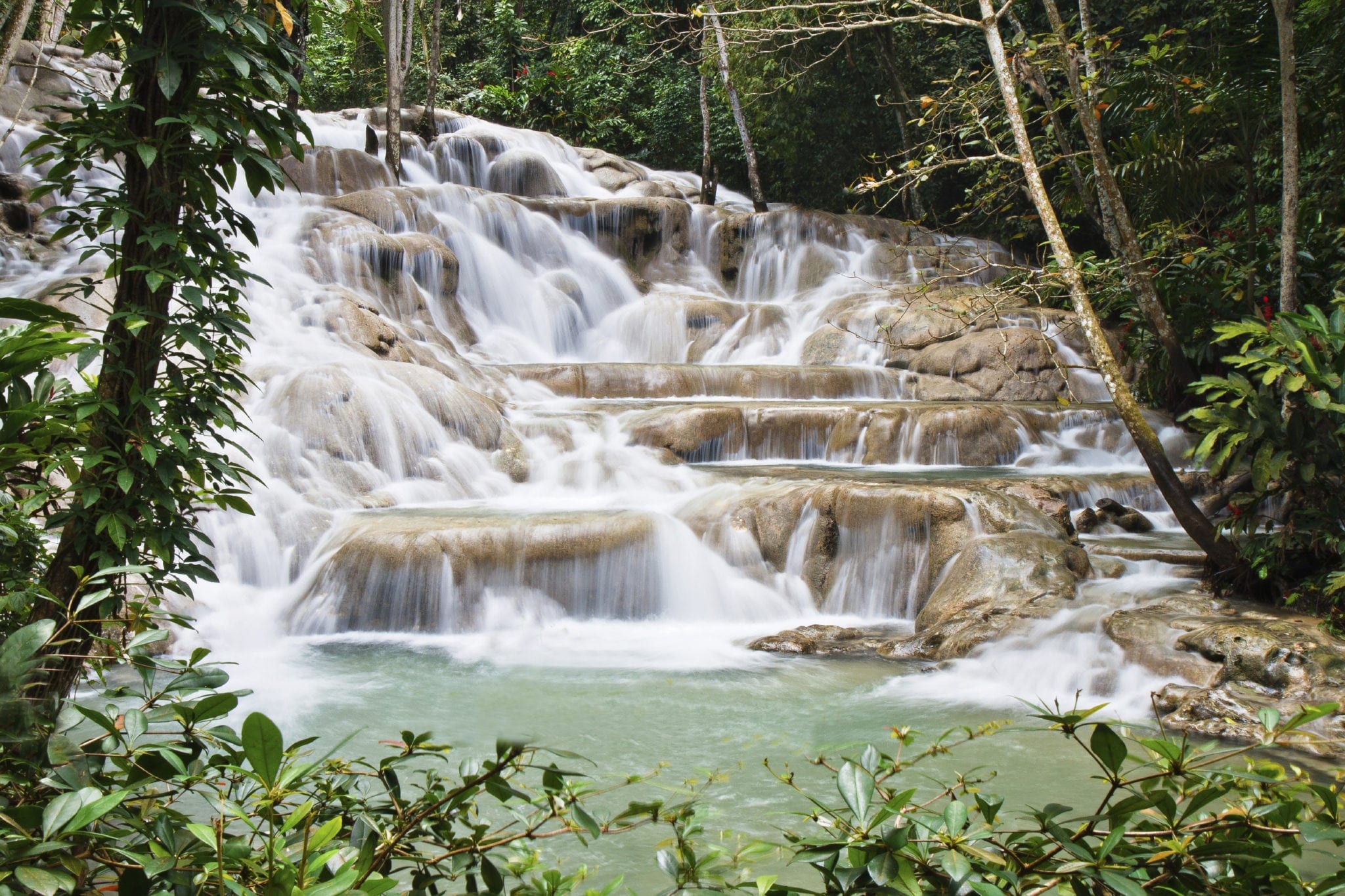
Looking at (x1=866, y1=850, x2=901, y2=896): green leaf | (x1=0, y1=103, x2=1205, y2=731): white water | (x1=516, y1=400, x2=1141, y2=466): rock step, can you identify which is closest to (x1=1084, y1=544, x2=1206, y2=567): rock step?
(x1=0, y1=103, x2=1205, y2=731): white water

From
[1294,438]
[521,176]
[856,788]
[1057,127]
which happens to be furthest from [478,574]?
[521,176]

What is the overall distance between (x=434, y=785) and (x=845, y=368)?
11865 millimetres

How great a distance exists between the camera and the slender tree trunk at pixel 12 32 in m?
3.53

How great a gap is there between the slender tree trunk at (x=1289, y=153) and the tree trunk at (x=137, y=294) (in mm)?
6697

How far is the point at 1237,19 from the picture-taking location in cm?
693

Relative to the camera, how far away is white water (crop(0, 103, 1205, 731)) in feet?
22.4

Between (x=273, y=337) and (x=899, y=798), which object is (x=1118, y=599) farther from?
(x=273, y=337)

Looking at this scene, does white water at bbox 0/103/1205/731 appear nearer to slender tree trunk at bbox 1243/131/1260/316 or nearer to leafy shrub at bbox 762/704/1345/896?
slender tree trunk at bbox 1243/131/1260/316

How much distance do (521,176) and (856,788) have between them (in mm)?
20033

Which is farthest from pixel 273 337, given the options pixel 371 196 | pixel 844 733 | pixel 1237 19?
pixel 1237 19

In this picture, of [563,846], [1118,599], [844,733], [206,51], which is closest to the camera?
[206,51]

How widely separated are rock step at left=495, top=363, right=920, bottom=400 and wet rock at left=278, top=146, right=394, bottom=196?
6.66m

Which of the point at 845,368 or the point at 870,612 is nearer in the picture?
the point at 870,612

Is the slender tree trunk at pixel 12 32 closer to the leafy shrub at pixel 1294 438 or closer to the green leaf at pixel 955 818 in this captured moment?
the green leaf at pixel 955 818
